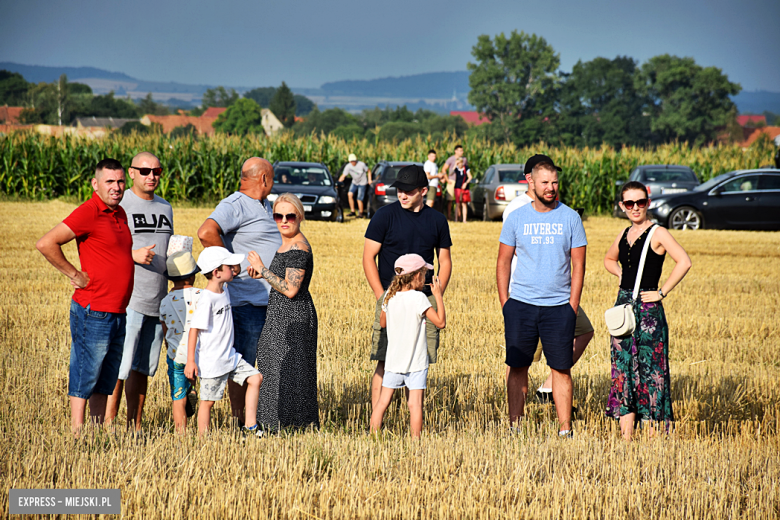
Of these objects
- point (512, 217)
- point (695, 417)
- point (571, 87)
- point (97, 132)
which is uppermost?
point (571, 87)

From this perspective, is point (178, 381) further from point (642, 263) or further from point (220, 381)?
point (642, 263)

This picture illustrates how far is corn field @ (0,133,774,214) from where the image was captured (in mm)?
26281

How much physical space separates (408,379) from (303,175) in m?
17.6

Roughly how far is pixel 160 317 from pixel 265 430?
1.08 m

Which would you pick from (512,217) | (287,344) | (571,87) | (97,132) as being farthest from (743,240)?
(571,87)

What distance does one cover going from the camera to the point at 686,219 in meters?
21.2

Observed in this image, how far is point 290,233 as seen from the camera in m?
4.93

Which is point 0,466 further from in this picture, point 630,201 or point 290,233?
point 630,201

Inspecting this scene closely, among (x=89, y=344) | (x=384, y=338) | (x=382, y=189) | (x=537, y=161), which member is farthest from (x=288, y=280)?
(x=382, y=189)

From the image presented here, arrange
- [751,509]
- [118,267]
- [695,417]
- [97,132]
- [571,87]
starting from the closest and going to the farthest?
1. [751,509]
2. [118,267]
3. [695,417]
4. [97,132]
5. [571,87]

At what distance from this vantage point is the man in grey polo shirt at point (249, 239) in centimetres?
526

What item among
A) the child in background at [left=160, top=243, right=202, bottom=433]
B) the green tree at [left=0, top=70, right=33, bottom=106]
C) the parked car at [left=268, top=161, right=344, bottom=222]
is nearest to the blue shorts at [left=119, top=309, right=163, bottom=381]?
the child in background at [left=160, top=243, right=202, bottom=433]

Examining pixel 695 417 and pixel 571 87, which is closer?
pixel 695 417

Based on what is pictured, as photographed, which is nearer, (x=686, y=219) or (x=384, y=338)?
(x=384, y=338)
